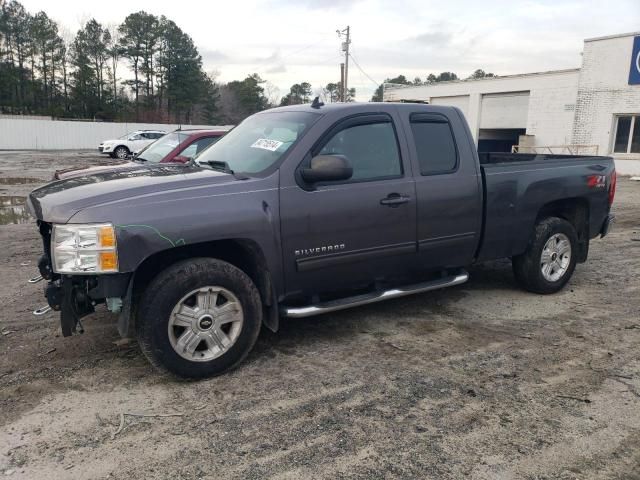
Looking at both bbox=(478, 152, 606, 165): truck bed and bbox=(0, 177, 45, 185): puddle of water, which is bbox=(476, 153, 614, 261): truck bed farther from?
bbox=(0, 177, 45, 185): puddle of water

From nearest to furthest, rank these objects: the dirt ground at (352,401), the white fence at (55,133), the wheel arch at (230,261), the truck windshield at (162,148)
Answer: the dirt ground at (352,401) < the wheel arch at (230,261) < the truck windshield at (162,148) < the white fence at (55,133)

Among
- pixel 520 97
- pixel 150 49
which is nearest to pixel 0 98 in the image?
pixel 150 49

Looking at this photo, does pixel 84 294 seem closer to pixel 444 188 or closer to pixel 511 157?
pixel 444 188

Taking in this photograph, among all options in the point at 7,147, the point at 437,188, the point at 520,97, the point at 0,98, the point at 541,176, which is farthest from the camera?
the point at 0,98

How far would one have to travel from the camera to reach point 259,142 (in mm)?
4398

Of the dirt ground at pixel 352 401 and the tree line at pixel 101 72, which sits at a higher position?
the tree line at pixel 101 72

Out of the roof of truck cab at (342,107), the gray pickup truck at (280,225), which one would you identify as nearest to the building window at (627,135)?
the gray pickup truck at (280,225)

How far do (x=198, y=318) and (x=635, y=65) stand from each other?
2281cm

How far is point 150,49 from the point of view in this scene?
61.4 meters

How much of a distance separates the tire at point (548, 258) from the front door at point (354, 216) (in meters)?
1.64

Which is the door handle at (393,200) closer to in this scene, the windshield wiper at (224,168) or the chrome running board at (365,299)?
the chrome running board at (365,299)

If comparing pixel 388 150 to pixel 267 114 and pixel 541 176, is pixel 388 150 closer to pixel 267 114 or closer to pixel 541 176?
pixel 267 114

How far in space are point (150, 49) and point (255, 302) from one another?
64.7m

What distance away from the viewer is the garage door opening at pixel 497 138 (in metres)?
29.1
